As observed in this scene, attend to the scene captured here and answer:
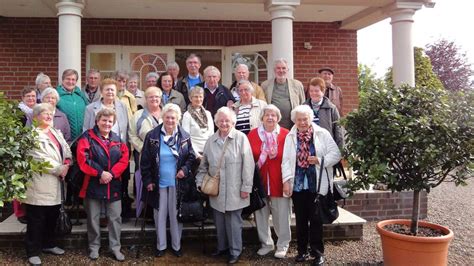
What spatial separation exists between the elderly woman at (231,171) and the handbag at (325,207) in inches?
24.7

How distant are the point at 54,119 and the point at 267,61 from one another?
4.77 m

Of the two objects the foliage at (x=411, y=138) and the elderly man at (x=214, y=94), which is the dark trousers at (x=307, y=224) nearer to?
the foliage at (x=411, y=138)

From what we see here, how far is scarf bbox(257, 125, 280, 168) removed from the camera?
13.6ft

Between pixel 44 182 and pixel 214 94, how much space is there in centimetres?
198

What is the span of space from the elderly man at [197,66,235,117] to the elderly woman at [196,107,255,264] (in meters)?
0.78

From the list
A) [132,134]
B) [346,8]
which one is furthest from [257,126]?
[346,8]

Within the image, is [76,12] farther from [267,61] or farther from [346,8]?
[346,8]

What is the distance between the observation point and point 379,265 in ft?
13.9

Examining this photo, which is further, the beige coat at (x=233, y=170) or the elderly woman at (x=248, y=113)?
the elderly woman at (x=248, y=113)

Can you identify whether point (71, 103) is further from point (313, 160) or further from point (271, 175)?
point (313, 160)

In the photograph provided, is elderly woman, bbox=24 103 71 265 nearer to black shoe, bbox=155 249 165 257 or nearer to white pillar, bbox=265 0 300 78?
black shoe, bbox=155 249 165 257

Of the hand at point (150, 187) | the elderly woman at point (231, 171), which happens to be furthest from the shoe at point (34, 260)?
the elderly woman at point (231, 171)

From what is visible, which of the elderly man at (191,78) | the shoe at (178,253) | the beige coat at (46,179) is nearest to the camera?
the beige coat at (46,179)

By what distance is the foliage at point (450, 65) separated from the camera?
21.5 metres
